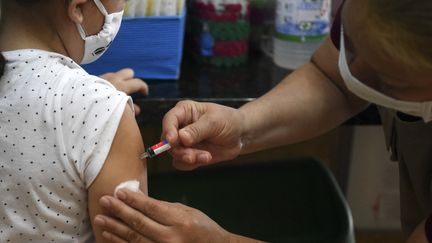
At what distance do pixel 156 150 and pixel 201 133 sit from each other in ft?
0.51

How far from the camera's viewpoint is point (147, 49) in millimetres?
1655

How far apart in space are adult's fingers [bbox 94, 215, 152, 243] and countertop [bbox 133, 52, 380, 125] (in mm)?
639

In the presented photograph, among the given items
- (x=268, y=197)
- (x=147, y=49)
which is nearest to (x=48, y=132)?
(x=147, y=49)

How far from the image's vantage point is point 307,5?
1.75m

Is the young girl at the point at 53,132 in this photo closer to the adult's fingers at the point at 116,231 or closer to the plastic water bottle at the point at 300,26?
the adult's fingers at the point at 116,231

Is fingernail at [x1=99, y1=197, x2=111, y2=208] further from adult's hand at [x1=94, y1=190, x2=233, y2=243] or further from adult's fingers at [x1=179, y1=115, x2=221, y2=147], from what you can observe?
adult's fingers at [x1=179, y1=115, x2=221, y2=147]

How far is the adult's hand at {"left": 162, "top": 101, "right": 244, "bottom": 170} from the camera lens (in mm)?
1137

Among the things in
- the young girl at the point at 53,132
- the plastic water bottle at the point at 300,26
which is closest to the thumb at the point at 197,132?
the young girl at the point at 53,132

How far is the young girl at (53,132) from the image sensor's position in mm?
944

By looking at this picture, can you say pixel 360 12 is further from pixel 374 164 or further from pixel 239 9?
pixel 374 164

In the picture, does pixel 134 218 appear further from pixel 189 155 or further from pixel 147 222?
pixel 189 155

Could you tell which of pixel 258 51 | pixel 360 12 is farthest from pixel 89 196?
pixel 258 51

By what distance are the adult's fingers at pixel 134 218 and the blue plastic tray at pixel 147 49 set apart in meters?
0.73

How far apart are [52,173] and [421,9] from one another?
0.62 meters
